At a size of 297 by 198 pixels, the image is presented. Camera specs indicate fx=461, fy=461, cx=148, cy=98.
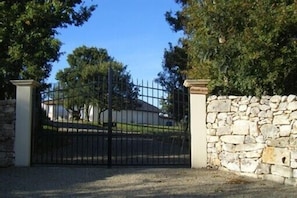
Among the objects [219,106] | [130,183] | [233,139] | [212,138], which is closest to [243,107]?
[219,106]

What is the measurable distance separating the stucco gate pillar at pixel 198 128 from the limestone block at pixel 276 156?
1.77m

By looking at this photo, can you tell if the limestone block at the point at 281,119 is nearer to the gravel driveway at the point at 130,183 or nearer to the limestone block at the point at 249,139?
the limestone block at the point at 249,139

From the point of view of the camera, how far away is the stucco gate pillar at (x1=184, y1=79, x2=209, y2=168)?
11570 millimetres

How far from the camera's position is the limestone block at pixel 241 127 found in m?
10.8

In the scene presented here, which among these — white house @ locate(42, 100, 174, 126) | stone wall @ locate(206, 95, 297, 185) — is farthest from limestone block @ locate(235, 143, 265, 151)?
white house @ locate(42, 100, 174, 126)

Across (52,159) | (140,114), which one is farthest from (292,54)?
(52,159)

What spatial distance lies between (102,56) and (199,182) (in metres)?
44.5

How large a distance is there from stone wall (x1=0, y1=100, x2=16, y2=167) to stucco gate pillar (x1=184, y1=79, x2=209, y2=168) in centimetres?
459

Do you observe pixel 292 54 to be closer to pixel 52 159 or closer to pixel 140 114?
pixel 140 114

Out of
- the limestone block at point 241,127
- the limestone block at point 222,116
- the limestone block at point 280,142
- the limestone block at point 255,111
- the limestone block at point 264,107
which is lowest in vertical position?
the limestone block at point 280,142

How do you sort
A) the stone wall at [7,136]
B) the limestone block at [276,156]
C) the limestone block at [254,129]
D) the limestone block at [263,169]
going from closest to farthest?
the limestone block at [276,156] < the limestone block at [263,169] < the limestone block at [254,129] < the stone wall at [7,136]

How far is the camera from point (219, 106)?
37.4 ft

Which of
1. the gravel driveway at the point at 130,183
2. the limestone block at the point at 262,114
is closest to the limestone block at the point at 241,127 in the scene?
the limestone block at the point at 262,114

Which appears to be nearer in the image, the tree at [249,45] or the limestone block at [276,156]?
the limestone block at [276,156]
